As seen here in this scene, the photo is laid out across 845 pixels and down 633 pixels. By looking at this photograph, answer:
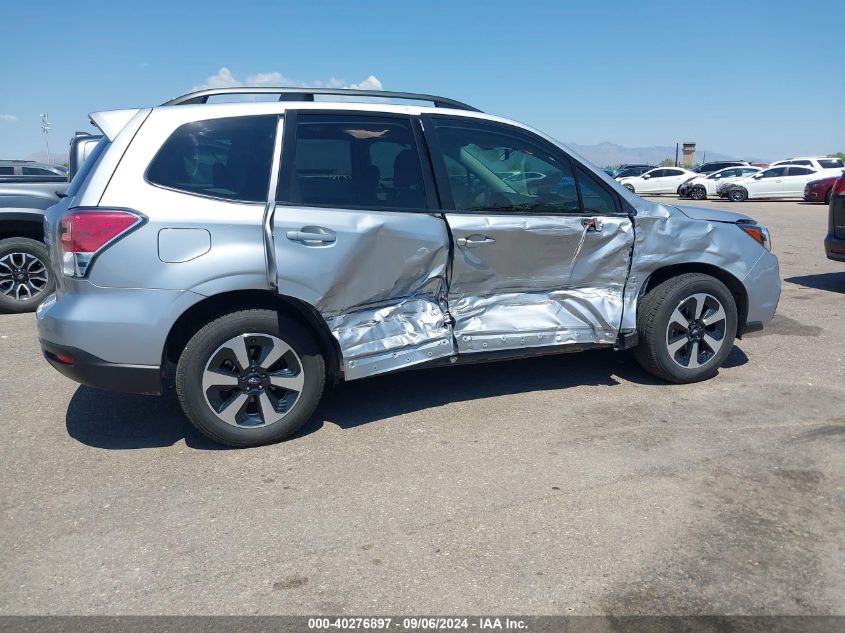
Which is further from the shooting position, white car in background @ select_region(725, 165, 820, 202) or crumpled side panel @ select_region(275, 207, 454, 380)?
white car in background @ select_region(725, 165, 820, 202)

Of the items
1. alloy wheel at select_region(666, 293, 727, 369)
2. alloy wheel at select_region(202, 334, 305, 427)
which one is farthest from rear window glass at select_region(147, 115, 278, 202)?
alloy wheel at select_region(666, 293, 727, 369)

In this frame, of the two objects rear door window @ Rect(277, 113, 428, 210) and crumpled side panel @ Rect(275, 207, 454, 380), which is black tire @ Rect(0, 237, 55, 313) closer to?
rear door window @ Rect(277, 113, 428, 210)

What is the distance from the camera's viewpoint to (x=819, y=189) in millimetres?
26312

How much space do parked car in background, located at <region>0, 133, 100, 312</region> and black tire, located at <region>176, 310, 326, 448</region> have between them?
4701mm

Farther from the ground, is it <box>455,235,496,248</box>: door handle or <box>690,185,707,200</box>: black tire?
<box>455,235,496,248</box>: door handle

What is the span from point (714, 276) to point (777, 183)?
89.0ft

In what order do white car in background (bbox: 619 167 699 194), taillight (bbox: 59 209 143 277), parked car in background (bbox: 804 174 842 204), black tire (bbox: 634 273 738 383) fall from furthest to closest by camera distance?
white car in background (bbox: 619 167 699 194) < parked car in background (bbox: 804 174 842 204) < black tire (bbox: 634 273 738 383) < taillight (bbox: 59 209 143 277)

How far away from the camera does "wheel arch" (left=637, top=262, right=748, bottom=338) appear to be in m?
5.14

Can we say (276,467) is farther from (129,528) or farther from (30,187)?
(30,187)

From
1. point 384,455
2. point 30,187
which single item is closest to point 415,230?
point 384,455

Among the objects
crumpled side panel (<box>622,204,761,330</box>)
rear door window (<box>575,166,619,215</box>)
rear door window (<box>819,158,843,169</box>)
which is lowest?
crumpled side panel (<box>622,204,761,330</box>)

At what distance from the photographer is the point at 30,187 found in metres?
7.90

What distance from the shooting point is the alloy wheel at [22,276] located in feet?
25.8

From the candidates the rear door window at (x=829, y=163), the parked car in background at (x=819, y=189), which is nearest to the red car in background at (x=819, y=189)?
the parked car in background at (x=819, y=189)
